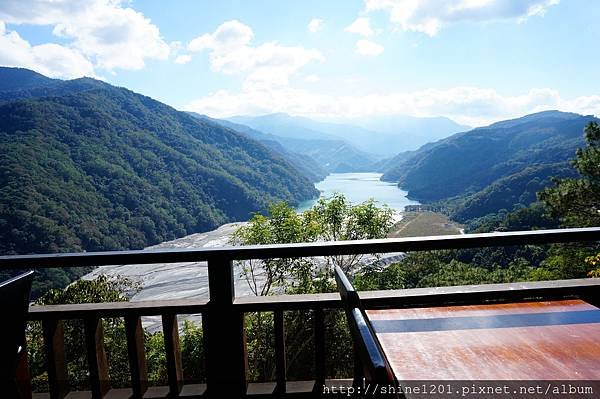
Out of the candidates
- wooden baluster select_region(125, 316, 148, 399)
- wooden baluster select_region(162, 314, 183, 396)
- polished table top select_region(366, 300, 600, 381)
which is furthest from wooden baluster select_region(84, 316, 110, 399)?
polished table top select_region(366, 300, 600, 381)

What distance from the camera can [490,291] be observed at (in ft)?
4.29

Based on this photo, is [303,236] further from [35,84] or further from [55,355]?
[35,84]

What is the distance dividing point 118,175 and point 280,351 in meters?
53.5

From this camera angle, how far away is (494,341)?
3.09ft

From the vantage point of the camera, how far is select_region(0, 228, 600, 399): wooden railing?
1.30 metres

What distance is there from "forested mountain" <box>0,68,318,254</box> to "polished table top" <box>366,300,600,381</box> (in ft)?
119

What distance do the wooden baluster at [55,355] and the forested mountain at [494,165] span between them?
40.9 m

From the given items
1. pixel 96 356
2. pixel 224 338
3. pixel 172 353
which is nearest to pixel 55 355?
pixel 96 356

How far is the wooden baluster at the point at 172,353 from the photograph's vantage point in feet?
4.70

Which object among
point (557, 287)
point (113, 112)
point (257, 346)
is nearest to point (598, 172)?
point (257, 346)

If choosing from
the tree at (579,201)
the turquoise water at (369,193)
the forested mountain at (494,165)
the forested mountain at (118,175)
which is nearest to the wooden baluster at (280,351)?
the tree at (579,201)

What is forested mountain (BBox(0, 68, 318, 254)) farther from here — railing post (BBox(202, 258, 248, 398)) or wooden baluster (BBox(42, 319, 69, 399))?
railing post (BBox(202, 258, 248, 398))

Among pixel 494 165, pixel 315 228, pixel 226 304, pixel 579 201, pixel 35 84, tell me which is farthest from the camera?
pixel 35 84

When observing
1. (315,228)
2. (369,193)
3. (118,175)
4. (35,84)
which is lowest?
(369,193)
